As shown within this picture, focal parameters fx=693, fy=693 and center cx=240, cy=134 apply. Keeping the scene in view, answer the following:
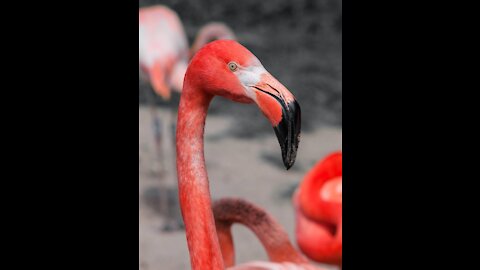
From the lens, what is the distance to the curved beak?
1.91m

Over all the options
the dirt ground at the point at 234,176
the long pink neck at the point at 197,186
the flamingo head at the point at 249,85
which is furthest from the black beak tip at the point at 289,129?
the dirt ground at the point at 234,176

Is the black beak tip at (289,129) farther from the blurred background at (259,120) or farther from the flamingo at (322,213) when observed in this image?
the blurred background at (259,120)

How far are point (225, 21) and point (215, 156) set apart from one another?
1.07m

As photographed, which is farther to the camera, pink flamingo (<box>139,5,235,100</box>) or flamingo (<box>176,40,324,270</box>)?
pink flamingo (<box>139,5,235,100</box>)

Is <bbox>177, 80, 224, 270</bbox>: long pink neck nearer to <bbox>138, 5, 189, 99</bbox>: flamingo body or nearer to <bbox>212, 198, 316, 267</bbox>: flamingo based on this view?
<bbox>212, 198, 316, 267</bbox>: flamingo

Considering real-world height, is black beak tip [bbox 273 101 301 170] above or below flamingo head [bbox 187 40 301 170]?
below

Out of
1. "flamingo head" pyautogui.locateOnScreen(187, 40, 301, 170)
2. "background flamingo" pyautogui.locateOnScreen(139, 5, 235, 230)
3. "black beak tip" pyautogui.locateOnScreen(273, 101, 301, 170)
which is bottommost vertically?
"black beak tip" pyautogui.locateOnScreen(273, 101, 301, 170)

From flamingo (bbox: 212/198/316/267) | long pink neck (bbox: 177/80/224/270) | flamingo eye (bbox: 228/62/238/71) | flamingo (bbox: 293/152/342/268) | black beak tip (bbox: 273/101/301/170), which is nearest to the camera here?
black beak tip (bbox: 273/101/301/170)

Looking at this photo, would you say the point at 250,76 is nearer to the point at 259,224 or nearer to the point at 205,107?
the point at 205,107

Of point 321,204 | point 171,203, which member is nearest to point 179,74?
point 171,203

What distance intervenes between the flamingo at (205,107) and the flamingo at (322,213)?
0.97m

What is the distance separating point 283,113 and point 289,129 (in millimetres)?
47

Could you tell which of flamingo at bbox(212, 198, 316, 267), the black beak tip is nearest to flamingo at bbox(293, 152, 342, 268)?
flamingo at bbox(212, 198, 316, 267)

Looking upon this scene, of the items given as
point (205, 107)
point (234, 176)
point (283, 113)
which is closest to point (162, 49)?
point (234, 176)
